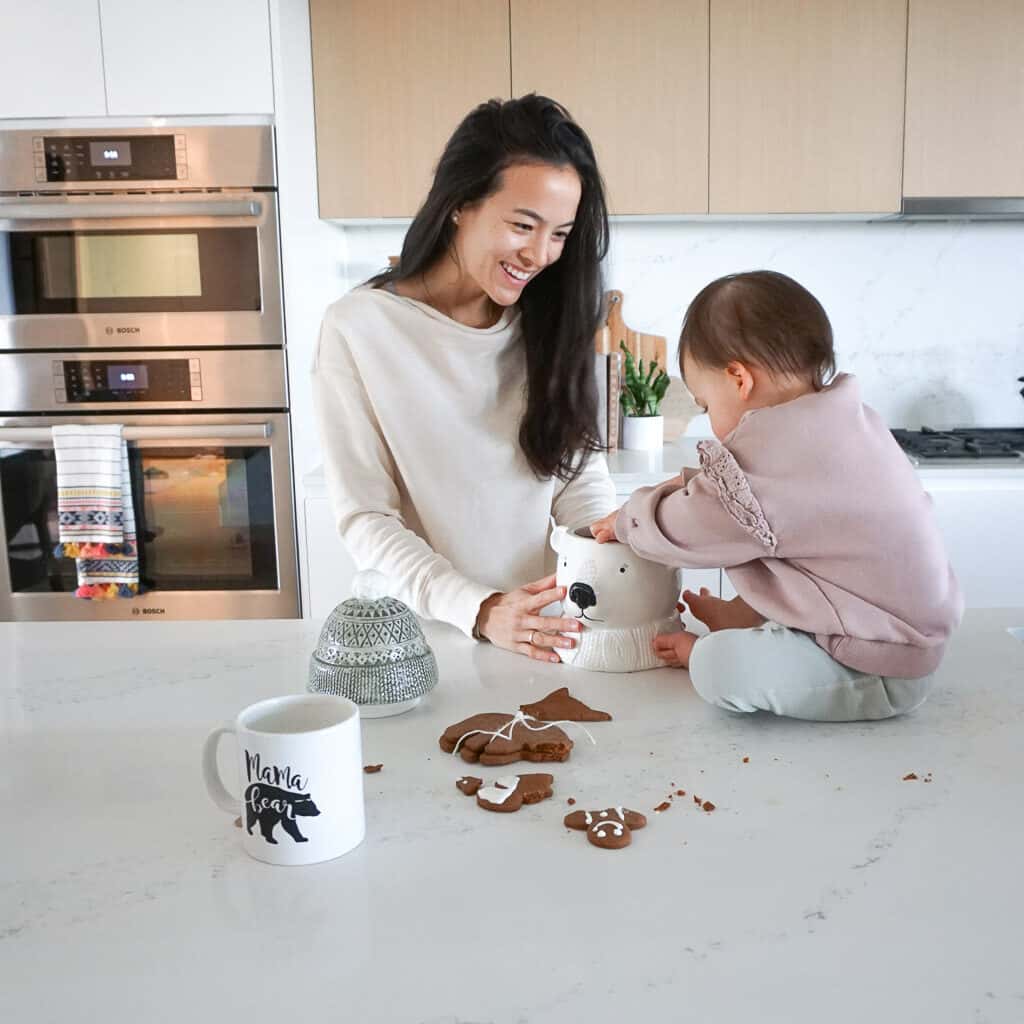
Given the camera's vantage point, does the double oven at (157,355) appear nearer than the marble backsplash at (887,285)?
Yes

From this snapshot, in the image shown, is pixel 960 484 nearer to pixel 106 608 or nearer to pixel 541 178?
pixel 541 178

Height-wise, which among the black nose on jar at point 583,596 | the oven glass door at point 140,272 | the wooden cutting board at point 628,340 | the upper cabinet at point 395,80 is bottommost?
the black nose on jar at point 583,596

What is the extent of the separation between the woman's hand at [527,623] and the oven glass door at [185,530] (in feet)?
4.92

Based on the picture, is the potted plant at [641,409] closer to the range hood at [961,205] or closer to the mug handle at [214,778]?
the range hood at [961,205]

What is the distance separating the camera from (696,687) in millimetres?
994

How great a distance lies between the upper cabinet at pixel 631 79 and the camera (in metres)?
2.65

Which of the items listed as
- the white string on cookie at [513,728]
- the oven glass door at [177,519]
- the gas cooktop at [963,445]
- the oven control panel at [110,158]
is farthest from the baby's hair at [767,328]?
the oven control panel at [110,158]

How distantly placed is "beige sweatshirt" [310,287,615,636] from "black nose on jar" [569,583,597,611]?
0.98ft

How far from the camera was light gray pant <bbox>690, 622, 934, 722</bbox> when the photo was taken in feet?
3.14

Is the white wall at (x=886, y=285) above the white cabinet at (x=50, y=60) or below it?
below

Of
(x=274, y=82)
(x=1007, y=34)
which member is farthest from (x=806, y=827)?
(x=1007, y=34)

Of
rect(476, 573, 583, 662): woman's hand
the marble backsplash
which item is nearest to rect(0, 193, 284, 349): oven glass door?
the marble backsplash

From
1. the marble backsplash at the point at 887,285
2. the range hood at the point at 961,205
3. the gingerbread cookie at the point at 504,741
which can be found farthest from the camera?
the marble backsplash at the point at 887,285

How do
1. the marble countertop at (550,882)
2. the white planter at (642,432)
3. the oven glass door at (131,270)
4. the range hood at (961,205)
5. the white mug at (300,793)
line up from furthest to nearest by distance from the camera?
the white planter at (642,432)
the range hood at (961,205)
the oven glass door at (131,270)
the white mug at (300,793)
the marble countertop at (550,882)
